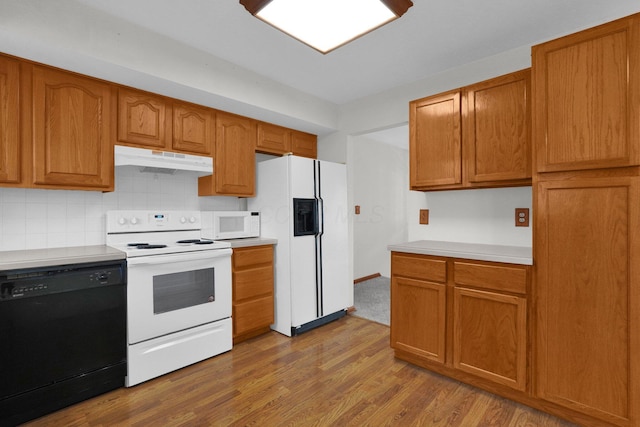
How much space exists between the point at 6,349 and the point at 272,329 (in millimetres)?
1913

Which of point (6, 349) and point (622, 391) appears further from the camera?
point (6, 349)

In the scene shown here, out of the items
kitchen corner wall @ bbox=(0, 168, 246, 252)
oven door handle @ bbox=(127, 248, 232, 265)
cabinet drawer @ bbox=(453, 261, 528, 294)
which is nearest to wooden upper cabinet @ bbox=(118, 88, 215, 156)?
kitchen corner wall @ bbox=(0, 168, 246, 252)

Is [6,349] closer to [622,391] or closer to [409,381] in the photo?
[409,381]

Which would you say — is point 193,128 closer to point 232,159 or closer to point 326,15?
point 232,159

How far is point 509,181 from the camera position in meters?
2.11

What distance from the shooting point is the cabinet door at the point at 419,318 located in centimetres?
216

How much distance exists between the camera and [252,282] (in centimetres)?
285

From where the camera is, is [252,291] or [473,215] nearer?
[473,215]

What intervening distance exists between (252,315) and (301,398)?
Result: 104 centimetres

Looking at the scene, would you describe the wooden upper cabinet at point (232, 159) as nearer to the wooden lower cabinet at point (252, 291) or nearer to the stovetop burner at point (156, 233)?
the stovetop burner at point (156, 233)

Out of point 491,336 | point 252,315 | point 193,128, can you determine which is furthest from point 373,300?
point 193,128

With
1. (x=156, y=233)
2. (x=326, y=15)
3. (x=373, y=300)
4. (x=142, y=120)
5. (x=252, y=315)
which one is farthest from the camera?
(x=373, y=300)

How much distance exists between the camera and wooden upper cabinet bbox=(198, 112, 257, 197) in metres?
2.88

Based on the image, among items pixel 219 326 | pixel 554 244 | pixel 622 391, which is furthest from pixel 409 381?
pixel 219 326
